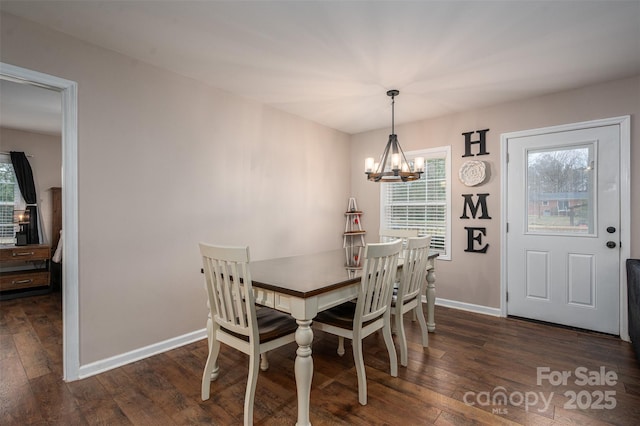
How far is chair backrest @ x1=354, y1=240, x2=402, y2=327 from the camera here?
75.2 inches

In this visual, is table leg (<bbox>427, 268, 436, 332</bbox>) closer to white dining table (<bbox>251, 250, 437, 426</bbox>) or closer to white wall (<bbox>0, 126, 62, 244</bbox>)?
white dining table (<bbox>251, 250, 437, 426</bbox>)

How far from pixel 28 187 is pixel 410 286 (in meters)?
5.60

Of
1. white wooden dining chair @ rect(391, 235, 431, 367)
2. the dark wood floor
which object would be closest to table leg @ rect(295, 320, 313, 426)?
the dark wood floor

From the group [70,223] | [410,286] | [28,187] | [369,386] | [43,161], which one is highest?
[43,161]

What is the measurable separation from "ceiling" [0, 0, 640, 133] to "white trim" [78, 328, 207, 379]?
92.5 inches

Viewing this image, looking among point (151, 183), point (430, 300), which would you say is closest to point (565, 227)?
point (430, 300)

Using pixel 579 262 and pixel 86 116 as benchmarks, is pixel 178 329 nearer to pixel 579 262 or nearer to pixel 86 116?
pixel 86 116

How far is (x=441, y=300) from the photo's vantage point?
3.93 metres

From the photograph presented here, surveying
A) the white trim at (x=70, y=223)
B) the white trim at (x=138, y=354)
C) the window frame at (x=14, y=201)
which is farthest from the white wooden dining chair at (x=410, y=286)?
the window frame at (x=14, y=201)

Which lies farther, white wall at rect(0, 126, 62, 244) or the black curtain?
white wall at rect(0, 126, 62, 244)

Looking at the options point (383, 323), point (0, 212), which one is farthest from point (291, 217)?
point (0, 212)

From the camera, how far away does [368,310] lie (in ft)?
6.63

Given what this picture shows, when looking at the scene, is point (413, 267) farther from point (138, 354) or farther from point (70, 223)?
point (70, 223)

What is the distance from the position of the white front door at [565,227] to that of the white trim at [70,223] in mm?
4034
